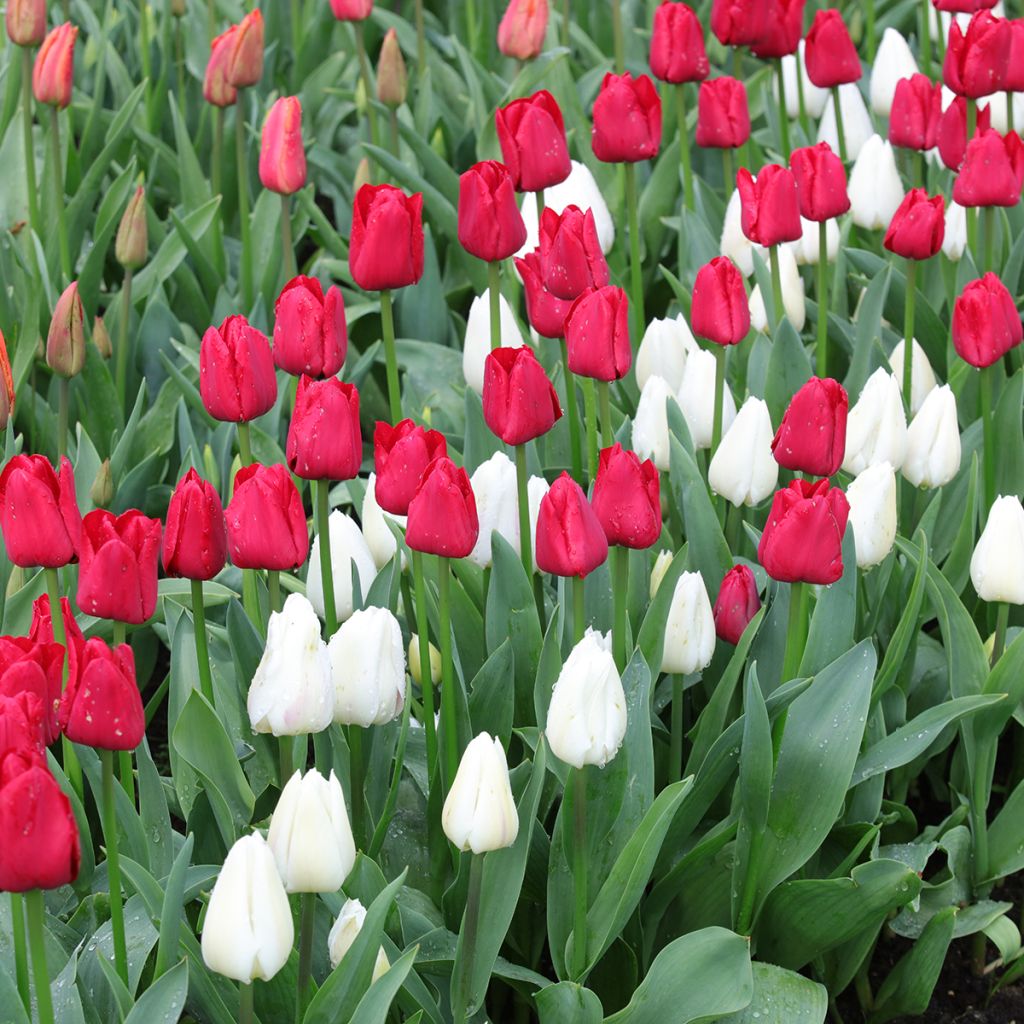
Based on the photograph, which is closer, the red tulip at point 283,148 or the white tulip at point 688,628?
Result: the white tulip at point 688,628

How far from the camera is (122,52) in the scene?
389cm

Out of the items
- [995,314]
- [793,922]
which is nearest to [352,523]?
[793,922]

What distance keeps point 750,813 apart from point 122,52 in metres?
2.85

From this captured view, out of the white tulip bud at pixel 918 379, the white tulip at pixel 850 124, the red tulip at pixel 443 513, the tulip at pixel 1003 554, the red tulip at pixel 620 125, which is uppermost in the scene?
the red tulip at pixel 620 125

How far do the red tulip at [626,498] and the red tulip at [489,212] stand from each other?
1.39ft

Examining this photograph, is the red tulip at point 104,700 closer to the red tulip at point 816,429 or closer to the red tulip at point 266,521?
the red tulip at point 266,521

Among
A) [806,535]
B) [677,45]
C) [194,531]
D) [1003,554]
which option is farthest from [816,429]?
[677,45]

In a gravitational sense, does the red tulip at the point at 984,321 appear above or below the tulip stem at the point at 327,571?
above

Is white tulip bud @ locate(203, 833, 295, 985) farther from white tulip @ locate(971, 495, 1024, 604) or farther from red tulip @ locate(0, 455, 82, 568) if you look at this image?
white tulip @ locate(971, 495, 1024, 604)

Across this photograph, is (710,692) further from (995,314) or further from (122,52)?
(122,52)

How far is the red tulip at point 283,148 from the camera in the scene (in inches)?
96.3

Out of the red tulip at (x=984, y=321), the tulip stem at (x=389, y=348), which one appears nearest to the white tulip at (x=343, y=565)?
the tulip stem at (x=389, y=348)

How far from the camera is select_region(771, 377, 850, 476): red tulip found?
1.66m

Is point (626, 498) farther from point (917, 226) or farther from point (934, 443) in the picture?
point (917, 226)
